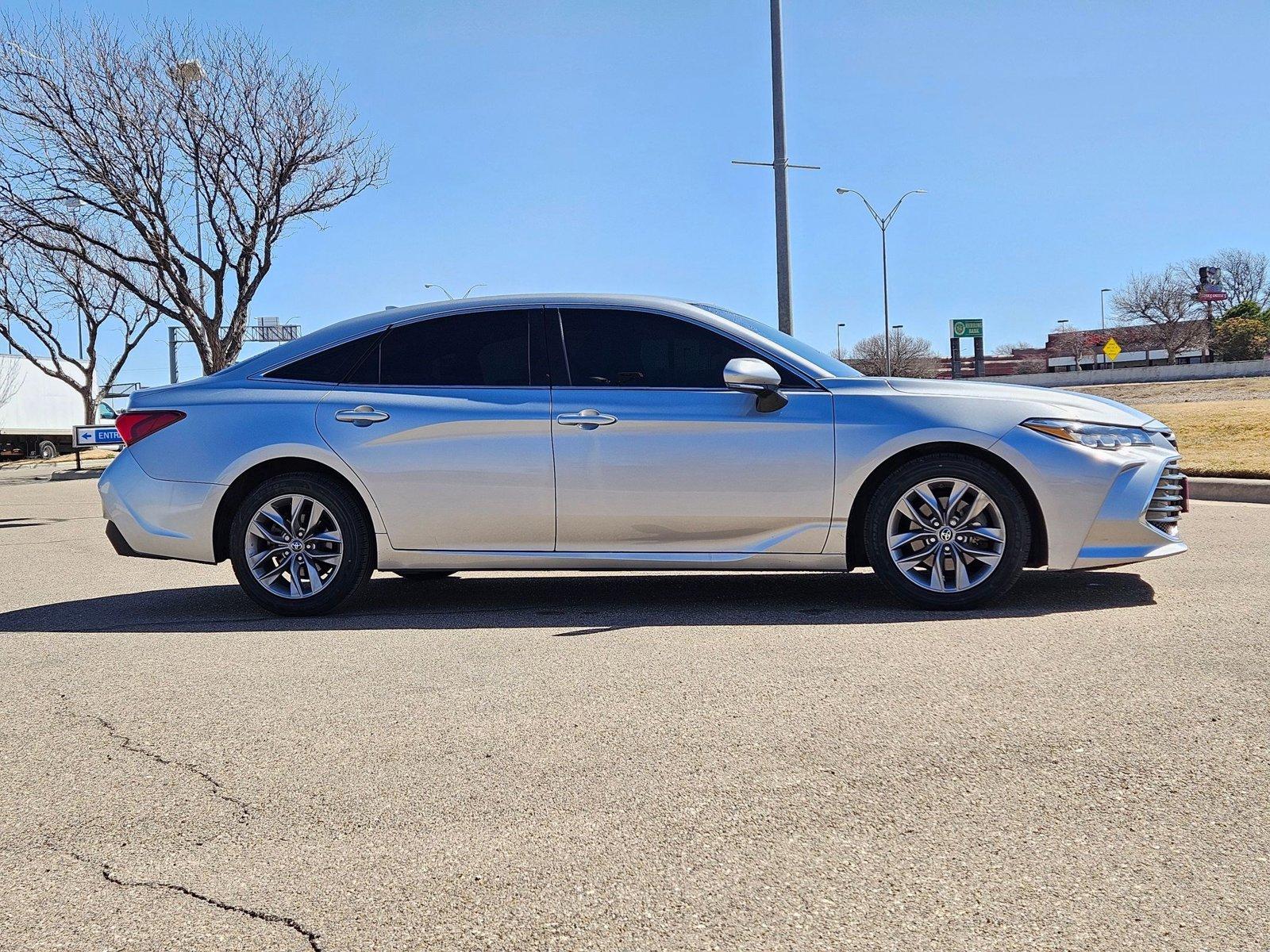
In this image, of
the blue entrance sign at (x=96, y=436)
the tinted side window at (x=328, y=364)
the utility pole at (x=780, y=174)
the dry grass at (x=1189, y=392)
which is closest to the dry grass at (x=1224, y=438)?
the utility pole at (x=780, y=174)

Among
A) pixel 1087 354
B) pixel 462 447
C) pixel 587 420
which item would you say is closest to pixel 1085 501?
pixel 587 420

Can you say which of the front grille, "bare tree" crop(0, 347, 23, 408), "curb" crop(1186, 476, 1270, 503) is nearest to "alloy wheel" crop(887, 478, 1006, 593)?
the front grille

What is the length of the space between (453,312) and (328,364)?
0.73 meters

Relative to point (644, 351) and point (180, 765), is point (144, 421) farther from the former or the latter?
point (180, 765)

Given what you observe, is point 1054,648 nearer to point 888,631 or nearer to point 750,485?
point 888,631

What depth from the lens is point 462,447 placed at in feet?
19.4

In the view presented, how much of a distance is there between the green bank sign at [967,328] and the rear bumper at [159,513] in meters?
89.9

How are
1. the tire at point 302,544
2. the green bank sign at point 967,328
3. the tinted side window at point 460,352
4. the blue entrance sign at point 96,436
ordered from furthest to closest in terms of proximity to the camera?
the green bank sign at point 967,328 → the blue entrance sign at point 96,436 → the tinted side window at point 460,352 → the tire at point 302,544

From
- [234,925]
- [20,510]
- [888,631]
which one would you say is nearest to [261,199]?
[20,510]

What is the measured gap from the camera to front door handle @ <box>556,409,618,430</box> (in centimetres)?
581

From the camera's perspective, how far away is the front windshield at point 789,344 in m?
6.04

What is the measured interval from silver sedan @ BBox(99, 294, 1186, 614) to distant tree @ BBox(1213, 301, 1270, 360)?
79.8 meters

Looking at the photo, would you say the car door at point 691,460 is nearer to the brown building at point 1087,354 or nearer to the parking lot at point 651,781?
the parking lot at point 651,781

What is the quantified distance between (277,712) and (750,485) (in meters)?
2.59
